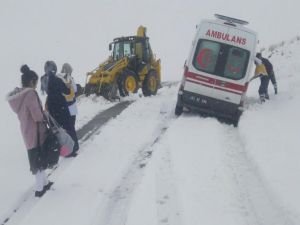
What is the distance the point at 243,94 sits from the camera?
13.1 metres

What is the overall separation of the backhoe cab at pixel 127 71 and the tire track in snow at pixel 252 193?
8.14m

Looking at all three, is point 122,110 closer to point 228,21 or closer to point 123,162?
point 228,21

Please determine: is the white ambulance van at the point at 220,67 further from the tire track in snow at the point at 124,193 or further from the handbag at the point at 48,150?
the handbag at the point at 48,150

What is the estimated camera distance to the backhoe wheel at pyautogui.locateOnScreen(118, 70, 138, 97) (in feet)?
58.2

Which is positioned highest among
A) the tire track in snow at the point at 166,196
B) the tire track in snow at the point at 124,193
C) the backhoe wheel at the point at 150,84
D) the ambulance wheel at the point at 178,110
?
the tire track in snow at the point at 166,196

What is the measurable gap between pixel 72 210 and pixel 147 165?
2034 millimetres

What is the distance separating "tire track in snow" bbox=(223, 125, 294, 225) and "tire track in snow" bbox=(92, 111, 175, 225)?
1.58m

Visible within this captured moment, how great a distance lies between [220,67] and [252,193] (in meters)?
6.09

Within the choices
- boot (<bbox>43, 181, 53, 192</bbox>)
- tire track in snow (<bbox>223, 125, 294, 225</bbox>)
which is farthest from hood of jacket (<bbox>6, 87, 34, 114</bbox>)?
tire track in snow (<bbox>223, 125, 294, 225</bbox>)

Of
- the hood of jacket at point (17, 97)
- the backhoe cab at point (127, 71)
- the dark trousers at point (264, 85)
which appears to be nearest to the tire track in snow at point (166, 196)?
the hood of jacket at point (17, 97)

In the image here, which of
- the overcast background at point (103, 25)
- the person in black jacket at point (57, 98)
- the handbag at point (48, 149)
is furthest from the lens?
the overcast background at point (103, 25)

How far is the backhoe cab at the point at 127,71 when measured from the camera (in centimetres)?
1753

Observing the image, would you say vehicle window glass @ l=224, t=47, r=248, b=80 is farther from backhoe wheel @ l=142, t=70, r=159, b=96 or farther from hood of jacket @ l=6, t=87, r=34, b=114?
hood of jacket @ l=6, t=87, r=34, b=114

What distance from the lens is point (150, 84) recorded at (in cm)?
1917
